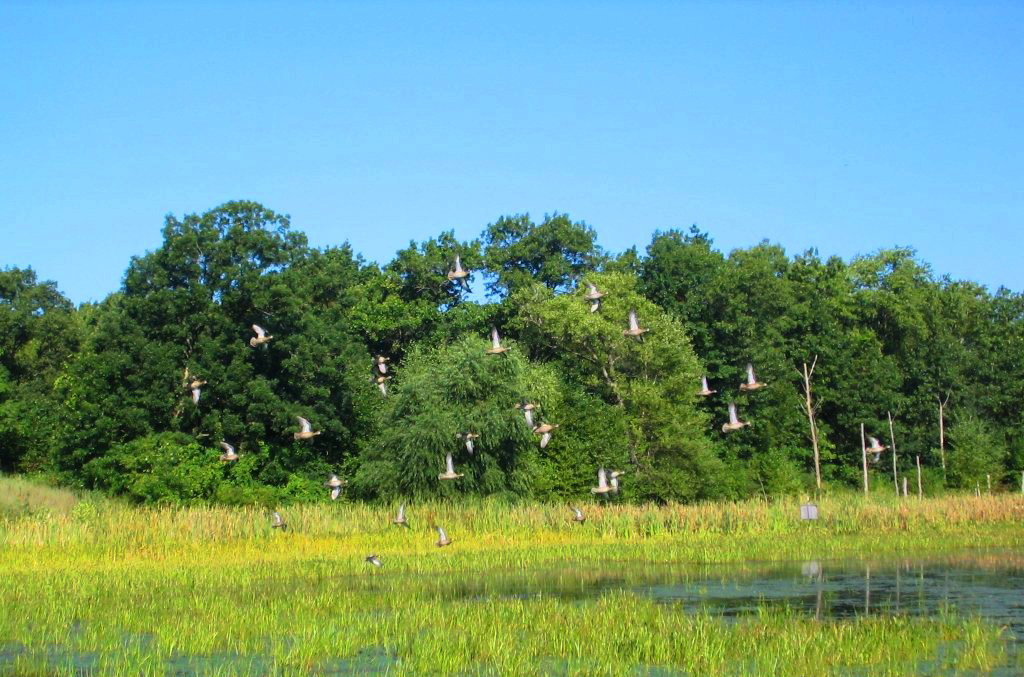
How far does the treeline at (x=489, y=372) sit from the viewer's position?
56125 millimetres

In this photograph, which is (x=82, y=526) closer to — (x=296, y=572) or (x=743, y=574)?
(x=296, y=572)

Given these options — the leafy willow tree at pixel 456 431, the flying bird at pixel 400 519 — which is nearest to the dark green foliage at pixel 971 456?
the leafy willow tree at pixel 456 431

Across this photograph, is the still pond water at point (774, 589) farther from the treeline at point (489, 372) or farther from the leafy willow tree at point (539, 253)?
the leafy willow tree at point (539, 253)

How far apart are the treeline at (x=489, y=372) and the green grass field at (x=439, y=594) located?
6.89 m

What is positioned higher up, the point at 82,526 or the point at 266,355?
the point at 266,355

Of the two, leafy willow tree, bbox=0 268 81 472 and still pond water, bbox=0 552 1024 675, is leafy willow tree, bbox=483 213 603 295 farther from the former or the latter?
still pond water, bbox=0 552 1024 675

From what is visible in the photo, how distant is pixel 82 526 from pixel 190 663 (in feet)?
66.5

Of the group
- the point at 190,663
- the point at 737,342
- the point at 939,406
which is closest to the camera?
the point at 190,663

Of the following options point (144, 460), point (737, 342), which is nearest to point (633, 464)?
point (737, 342)

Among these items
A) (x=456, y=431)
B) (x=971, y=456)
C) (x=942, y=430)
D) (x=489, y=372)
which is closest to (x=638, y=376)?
(x=489, y=372)

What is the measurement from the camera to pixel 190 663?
18250 mm

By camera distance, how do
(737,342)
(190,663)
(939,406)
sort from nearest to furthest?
(190,663) < (737,342) < (939,406)

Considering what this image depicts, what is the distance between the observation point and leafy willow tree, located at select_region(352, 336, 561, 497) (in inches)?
2074

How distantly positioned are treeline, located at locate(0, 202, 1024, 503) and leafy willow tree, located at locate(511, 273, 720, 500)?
5.1 inches
